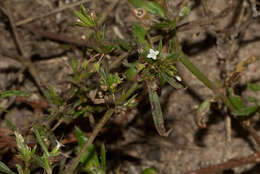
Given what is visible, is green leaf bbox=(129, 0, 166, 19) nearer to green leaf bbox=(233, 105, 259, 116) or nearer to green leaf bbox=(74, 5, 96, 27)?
green leaf bbox=(74, 5, 96, 27)

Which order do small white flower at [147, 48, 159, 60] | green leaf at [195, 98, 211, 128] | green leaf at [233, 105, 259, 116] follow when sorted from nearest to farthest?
small white flower at [147, 48, 159, 60], green leaf at [233, 105, 259, 116], green leaf at [195, 98, 211, 128]

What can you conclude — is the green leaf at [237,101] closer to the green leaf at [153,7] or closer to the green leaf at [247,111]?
the green leaf at [247,111]

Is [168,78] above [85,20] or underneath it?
underneath

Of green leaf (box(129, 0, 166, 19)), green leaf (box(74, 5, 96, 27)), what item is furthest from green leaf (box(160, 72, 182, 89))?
green leaf (box(129, 0, 166, 19))

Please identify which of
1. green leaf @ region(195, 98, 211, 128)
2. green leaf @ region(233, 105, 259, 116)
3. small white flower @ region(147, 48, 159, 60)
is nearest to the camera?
small white flower @ region(147, 48, 159, 60)

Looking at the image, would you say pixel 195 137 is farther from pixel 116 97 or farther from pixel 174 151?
pixel 116 97

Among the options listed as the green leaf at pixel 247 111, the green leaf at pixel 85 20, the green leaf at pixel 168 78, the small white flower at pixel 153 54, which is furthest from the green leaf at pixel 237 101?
the green leaf at pixel 85 20

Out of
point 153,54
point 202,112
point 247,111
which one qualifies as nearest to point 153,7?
point 153,54

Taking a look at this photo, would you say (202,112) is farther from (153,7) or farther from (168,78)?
(153,7)

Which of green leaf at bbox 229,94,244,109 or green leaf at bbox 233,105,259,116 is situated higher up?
green leaf at bbox 229,94,244,109

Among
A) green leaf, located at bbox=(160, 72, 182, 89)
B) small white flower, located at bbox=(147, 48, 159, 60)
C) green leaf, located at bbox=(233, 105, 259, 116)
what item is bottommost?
green leaf, located at bbox=(233, 105, 259, 116)

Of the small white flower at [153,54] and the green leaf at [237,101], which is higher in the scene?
the small white flower at [153,54]

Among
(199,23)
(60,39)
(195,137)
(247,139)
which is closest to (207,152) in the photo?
(195,137)
